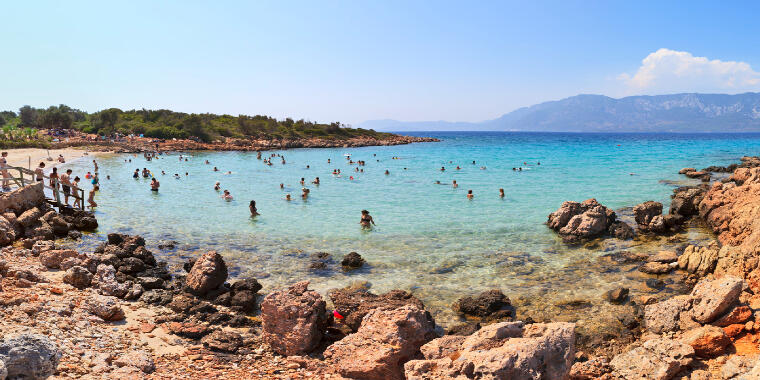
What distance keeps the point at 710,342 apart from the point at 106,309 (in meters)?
12.8

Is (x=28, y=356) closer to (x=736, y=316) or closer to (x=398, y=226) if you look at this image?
(x=736, y=316)

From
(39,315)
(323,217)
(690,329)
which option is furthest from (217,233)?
(690,329)

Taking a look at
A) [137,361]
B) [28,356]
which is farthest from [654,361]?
[28,356]

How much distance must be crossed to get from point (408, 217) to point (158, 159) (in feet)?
167

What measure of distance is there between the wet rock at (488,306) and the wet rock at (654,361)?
3236 mm

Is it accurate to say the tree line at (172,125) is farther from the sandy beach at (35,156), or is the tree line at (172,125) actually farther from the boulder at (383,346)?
the boulder at (383,346)

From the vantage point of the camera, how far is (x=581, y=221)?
19.2 m

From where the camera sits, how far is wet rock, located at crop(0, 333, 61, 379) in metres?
5.72

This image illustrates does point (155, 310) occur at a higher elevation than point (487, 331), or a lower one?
lower

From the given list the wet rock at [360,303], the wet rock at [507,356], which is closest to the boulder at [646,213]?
the wet rock at [360,303]

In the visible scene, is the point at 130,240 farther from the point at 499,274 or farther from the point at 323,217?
the point at 499,274

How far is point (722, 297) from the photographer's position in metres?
8.69

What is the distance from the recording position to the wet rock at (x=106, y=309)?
966 centimetres

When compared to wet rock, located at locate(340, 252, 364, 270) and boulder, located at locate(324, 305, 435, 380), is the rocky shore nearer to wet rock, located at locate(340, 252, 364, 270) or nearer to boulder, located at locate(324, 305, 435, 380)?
boulder, located at locate(324, 305, 435, 380)
